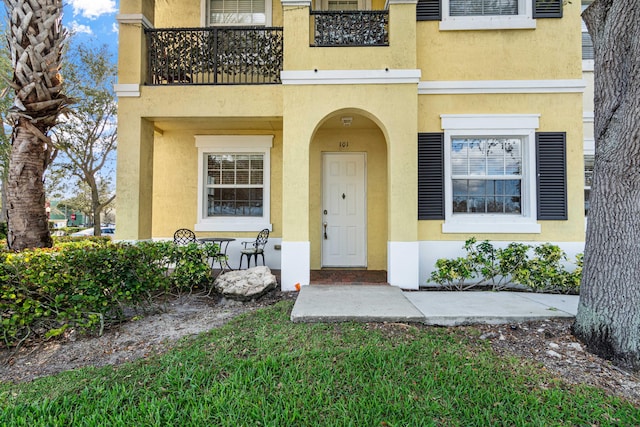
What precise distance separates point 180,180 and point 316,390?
660 centimetres

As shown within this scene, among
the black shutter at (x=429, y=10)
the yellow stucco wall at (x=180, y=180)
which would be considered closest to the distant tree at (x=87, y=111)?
the yellow stucco wall at (x=180, y=180)

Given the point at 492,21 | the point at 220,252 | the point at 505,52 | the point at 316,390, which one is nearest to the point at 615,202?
the point at 316,390

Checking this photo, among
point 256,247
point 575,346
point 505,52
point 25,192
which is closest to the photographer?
point 575,346

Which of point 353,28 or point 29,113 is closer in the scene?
point 29,113

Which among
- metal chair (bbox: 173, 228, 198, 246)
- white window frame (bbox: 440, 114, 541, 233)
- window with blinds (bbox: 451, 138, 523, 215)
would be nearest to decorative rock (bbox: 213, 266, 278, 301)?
metal chair (bbox: 173, 228, 198, 246)

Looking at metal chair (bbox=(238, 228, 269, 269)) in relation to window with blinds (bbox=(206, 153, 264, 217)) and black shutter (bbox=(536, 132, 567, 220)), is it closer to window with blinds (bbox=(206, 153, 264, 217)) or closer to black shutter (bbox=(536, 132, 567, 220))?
window with blinds (bbox=(206, 153, 264, 217))

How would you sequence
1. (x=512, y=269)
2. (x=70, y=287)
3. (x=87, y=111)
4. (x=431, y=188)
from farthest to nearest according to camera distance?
(x=87, y=111) < (x=431, y=188) < (x=512, y=269) < (x=70, y=287)

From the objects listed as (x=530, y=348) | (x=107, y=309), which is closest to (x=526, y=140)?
(x=530, y=348)

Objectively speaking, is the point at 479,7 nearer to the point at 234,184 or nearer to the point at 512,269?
the point at 512,269

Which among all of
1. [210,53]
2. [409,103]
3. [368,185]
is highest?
[210,53]

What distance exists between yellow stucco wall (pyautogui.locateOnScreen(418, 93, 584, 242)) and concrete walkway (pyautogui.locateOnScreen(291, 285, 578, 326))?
126 centimetres

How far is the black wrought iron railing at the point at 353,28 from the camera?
242 inches

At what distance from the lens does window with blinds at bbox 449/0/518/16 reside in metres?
6.58

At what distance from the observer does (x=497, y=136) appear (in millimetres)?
6434
